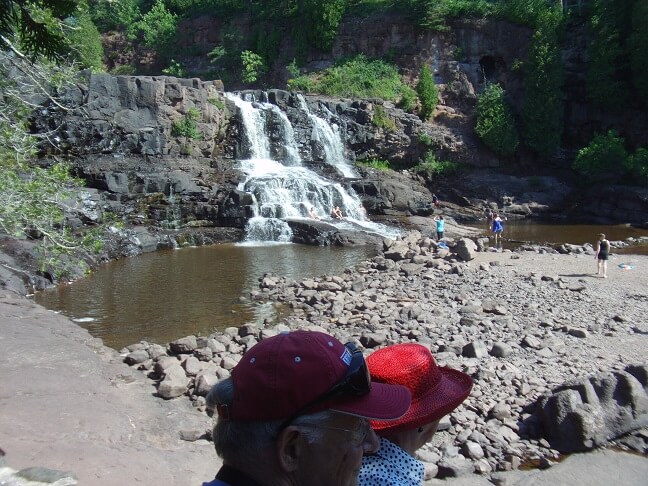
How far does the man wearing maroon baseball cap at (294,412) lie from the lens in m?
1.67

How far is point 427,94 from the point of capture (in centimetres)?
3519

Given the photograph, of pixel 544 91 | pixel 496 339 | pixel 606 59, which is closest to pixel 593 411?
pixel 496 339

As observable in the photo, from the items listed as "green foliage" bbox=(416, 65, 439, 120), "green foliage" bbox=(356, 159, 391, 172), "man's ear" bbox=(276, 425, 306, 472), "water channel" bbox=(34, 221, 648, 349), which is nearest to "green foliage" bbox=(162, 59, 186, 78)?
"green foliage" bbox=(356, 159, 391, 172)

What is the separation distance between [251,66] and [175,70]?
643 cm

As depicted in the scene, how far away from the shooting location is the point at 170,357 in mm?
8492

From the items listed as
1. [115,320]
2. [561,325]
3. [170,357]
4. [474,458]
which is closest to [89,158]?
[115,320]

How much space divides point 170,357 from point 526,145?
31.0 m

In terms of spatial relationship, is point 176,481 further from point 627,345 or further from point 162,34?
point 162,34

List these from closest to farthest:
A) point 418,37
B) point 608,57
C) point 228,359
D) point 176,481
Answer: point 176,481 → point 228,359 → point 608,57 → point 418,37

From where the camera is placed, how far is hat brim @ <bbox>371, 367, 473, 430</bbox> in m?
2.54

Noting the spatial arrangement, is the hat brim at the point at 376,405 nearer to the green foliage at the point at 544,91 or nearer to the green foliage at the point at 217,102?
the green foliage at the point at 217,102

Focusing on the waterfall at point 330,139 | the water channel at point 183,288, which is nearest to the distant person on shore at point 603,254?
the water channel at point 183,288

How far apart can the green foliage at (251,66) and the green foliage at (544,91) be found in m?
19.0

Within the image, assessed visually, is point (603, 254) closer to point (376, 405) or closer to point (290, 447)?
point (376, 405)
